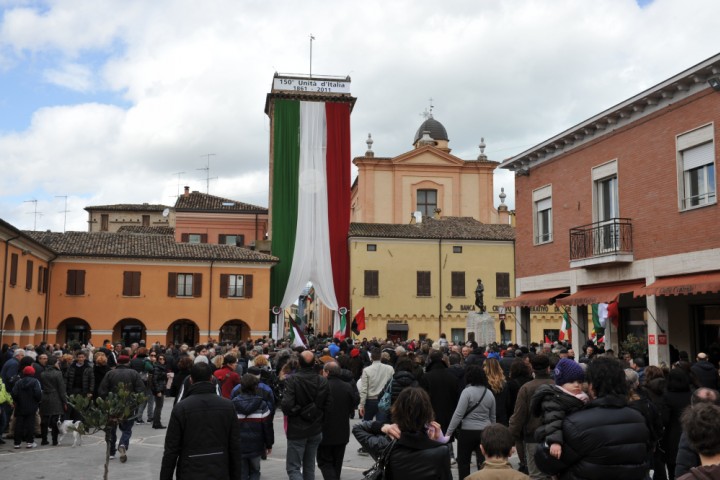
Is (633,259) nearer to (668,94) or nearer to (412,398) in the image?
(668,94)

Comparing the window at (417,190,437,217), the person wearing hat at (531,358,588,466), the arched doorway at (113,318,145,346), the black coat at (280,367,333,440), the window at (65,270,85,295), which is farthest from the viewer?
the window at (417,190,437,217)

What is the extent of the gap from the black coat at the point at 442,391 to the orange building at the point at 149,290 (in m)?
30.9

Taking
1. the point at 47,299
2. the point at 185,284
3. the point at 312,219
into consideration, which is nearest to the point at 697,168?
the point at 312,219

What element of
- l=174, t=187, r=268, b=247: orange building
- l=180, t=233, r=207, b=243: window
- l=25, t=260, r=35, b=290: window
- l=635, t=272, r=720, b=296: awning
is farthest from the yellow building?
l=635, t=272, r=720, b=296: awning

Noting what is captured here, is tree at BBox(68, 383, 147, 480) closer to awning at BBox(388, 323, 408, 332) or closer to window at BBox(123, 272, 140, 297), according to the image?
window at BBox(123, 272, 140, 297)

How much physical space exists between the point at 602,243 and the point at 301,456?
539 inches

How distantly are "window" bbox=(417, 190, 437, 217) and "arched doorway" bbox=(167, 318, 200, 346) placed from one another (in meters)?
17.0

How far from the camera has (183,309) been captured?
129ft

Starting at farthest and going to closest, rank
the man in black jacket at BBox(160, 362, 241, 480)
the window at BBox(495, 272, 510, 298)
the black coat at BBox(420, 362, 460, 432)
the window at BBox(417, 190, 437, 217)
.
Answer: the window at BBox(417, 190, 437, 217), the window at BBox(495, 272, 510, 298), the black coat at BBox(420, 362, 460, 432), the man in black jacket at BBox(160, 362, 241, 480)

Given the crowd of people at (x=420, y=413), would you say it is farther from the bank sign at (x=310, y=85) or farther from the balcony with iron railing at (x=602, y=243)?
the bank sign at (x=310, y=85)

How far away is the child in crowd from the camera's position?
395cm

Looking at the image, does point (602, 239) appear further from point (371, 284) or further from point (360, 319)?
point (371, 284)

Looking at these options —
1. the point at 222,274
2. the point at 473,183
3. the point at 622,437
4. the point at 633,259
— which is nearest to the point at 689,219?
the point at 633,259

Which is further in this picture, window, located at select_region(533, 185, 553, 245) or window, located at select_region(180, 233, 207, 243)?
window, located at select_region(180, 233, 207, 243)
